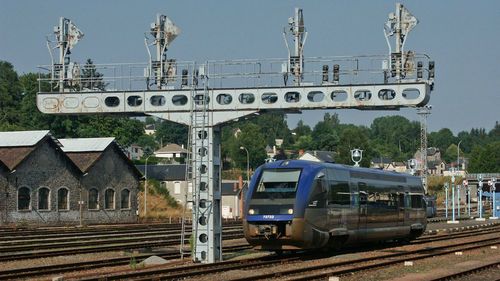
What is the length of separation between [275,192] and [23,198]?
3613 cm

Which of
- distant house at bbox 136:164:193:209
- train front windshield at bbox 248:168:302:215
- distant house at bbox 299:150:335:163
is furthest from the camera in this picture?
distant house at bbox 299:150:335:163

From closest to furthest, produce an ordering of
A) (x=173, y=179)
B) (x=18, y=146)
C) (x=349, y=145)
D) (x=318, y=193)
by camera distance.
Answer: (x=318, y=193) → (x=18, y=146) → (x=173, y=179) → (x=349, y=145)

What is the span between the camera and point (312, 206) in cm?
2297

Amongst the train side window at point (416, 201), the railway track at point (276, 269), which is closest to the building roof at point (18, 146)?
the train side window at point (416, 201)

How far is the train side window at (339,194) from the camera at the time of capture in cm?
2448

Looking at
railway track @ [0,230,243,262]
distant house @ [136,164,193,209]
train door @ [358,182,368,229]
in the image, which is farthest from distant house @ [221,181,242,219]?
train door @ [358,182,368,229]

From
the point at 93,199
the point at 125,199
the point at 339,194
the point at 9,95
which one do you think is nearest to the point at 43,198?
the point at 93,199

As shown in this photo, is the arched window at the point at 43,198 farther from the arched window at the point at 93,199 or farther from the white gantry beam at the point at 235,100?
the white gantry beam at the point at 235,100

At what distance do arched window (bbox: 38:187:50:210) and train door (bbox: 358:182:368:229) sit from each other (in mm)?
35349

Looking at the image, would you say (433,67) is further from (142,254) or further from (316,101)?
(142,254)

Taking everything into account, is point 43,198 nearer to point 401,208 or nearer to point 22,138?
point 22,138

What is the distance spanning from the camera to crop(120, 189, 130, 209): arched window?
65000 millimetres

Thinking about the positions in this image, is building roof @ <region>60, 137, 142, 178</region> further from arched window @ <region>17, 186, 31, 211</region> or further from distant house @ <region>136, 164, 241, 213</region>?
distant house @ <region>136, 164, 241, 213</region>

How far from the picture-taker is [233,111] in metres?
23.2
